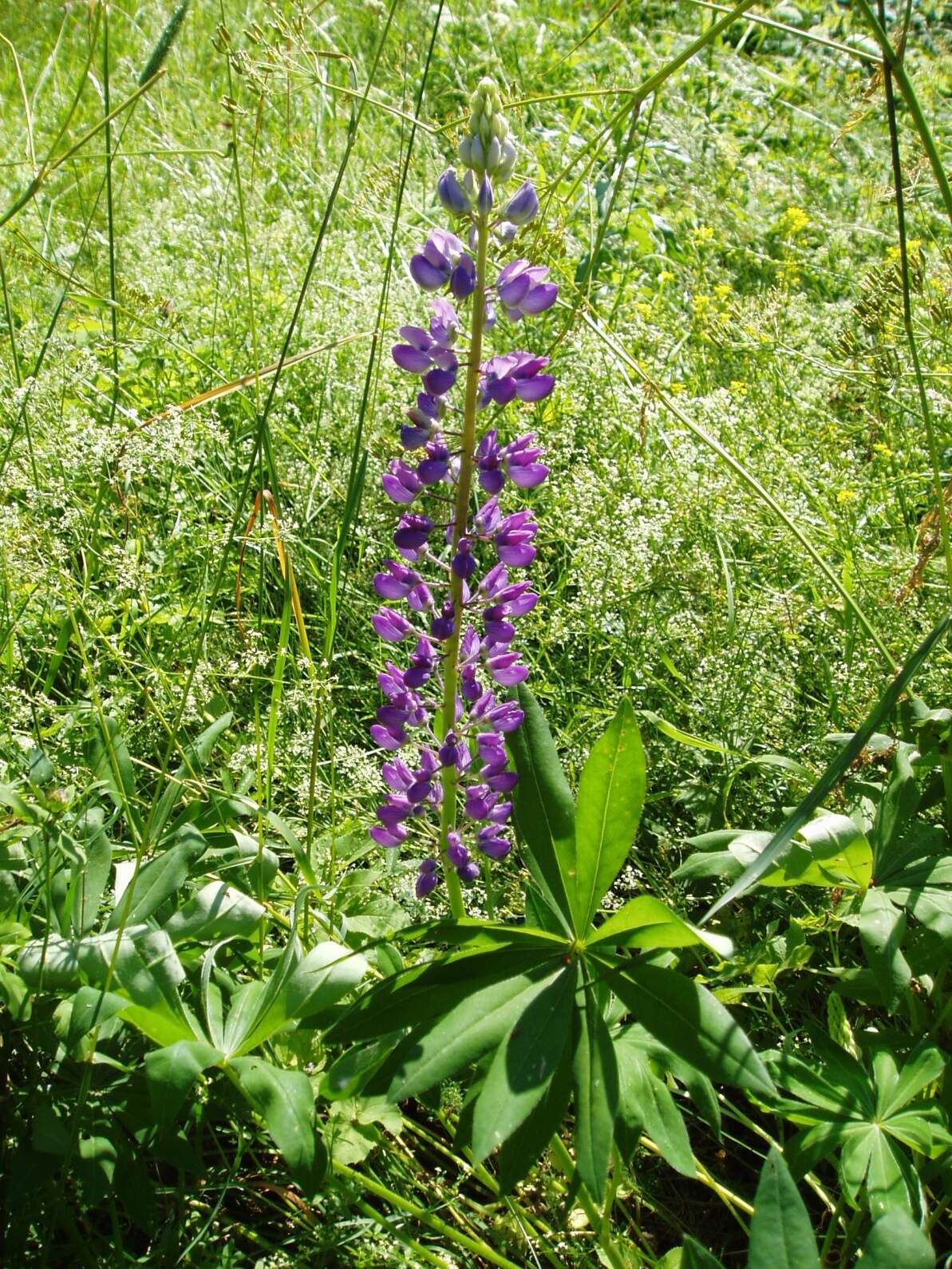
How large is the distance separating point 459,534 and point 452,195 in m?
0.43

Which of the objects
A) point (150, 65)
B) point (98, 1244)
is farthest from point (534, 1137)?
point (150, 65)

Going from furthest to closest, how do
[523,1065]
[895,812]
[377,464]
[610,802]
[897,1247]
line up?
[377,464]
[895,812]
[610,802]
[523,1065]
[897,1247]

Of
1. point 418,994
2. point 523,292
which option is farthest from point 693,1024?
point 523,292

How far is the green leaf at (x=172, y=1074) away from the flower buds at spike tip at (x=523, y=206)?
1.14 meters

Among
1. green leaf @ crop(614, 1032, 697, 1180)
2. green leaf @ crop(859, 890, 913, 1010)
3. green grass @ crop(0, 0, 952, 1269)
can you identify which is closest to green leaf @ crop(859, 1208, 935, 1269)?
green leaf @ crop(614, 1032, 697, 1180)

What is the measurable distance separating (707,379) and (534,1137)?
2.60 metres

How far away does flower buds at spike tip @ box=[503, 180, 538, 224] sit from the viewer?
143cm

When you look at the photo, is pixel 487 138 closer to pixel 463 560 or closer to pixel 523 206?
pixel 523 206

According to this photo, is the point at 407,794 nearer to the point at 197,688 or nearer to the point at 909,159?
the point at 197,688

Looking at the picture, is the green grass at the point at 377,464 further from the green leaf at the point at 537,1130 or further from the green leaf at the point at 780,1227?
the green leaf at the point at 780,1227

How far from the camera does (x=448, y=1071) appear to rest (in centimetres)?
133

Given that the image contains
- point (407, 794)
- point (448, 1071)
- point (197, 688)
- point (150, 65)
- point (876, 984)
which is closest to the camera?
point (448, 1071)

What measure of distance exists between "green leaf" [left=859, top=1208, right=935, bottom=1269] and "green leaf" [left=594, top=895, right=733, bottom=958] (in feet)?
1.05

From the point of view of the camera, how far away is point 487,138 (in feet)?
4.54
